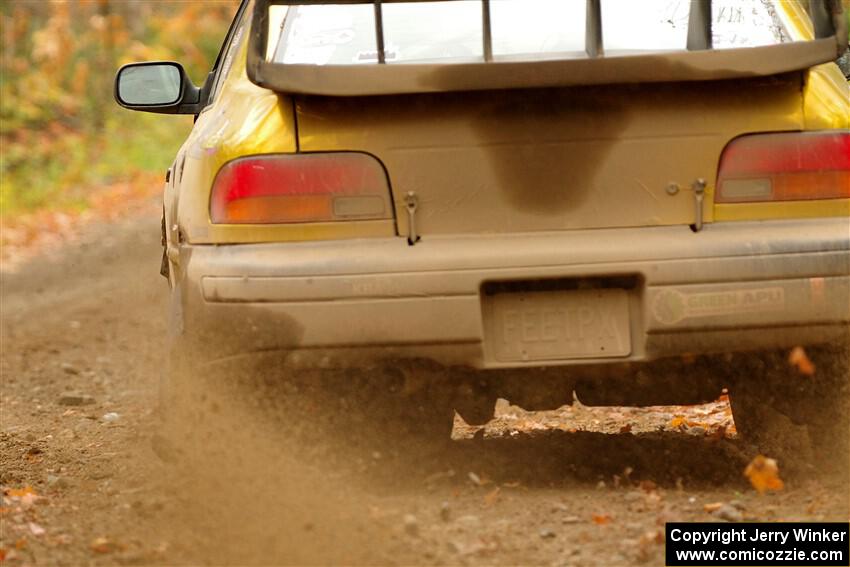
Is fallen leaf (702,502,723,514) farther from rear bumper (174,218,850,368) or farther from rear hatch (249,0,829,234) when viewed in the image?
rear hatch (249,0,829,234)

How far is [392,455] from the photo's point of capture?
4.60 metres

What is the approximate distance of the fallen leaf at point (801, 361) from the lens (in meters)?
4.14

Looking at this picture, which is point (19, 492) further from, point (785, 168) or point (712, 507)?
point (785, 168)

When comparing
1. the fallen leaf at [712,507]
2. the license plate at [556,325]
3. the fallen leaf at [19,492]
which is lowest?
the fallen leaf at [19,492]

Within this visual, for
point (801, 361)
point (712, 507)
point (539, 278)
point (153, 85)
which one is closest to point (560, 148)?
point (539, 278)

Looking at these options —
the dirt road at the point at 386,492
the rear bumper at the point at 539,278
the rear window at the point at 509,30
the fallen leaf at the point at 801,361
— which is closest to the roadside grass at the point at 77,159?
the dirt road at the point at 386,492

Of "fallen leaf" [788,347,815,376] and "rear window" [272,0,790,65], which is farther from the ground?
"rear window" [272,0,790,65]

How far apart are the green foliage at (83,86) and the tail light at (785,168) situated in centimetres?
1352

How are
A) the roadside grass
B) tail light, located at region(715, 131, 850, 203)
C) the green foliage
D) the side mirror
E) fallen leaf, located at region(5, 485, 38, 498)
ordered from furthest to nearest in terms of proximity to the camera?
the green foliage
the roadside grass
the side mirror
fallen leaf, located at region(5, 485, 38, 498)
tail light, located at region(715, 131, 850, 203)

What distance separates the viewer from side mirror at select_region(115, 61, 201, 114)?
5174 millimetres

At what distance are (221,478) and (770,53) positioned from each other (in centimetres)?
206

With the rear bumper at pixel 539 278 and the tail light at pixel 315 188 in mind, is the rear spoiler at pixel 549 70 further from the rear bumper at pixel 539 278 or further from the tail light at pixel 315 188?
the rear bumper at pixel 539 278

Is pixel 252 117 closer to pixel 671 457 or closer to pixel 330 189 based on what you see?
pixel 330 189

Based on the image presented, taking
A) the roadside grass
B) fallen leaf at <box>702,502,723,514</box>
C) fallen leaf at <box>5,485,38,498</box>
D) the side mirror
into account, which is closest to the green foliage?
the roadside grass
